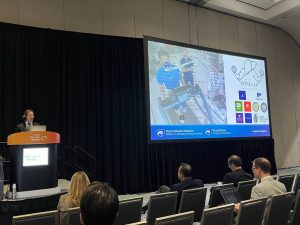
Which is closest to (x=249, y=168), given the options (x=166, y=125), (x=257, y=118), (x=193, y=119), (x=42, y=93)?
(x=257, y=118)

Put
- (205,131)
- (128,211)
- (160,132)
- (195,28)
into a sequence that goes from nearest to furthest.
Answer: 1. (128,211)
2. (160,132)
3. (205,131)
4. (195,28)

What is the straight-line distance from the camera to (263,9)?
11.0m

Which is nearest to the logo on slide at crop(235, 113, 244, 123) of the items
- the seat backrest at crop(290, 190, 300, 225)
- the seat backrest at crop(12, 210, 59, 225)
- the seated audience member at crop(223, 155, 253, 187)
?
the seated audience member at crop(223, 155, 253, 187)

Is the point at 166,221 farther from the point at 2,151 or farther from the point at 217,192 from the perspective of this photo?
the point at 2,151

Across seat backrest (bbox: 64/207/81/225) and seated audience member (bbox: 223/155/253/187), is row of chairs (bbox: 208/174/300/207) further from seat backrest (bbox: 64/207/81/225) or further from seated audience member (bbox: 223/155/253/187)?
seat backrest (bbox: 64/207/81/225)

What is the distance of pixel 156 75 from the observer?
24.2 ft

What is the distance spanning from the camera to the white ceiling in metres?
9.99

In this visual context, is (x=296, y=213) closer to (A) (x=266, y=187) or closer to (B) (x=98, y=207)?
(A) (x=266, y=187)

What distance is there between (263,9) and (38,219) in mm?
10731

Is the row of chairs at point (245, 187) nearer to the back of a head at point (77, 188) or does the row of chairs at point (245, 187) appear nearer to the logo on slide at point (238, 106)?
the back of a head at point (77, 188)

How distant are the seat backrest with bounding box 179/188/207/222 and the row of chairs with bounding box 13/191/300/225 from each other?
12.1 inches

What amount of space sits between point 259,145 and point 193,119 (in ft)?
12.5

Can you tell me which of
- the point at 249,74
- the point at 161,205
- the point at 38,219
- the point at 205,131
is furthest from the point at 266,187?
the point at 249,74

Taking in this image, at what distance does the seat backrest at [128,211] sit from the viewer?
2.90 meters
